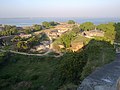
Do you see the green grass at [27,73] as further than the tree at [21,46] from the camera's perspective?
No

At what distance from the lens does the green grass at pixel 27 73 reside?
19.5 meters

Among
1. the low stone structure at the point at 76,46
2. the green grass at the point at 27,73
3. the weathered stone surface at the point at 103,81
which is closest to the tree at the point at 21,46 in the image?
the green grass at the point at 27,73

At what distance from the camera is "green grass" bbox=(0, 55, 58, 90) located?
19.5 metres

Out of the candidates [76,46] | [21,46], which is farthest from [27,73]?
[76,46]

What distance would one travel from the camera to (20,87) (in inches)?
746

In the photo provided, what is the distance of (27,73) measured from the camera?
2455 cm

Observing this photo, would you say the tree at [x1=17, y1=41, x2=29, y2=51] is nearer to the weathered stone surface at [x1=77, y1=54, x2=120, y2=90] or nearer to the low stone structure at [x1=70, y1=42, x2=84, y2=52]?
the low stone structure at [x1=70, y1=42, x2=84, y2=52]

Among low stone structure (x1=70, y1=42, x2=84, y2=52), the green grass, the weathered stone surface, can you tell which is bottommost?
the green grass

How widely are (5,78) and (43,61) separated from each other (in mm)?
7833

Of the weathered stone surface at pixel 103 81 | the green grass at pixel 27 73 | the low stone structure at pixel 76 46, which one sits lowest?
the green grass at pixel 27 73

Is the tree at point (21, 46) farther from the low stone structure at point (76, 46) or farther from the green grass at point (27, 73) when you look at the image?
the low stone structure at point (76, 46)

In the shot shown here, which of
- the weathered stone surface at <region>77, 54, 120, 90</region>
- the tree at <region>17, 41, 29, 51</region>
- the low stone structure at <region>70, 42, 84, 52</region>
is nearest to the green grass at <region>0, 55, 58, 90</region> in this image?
the tree at <region>17, 41, 29, 51</region>

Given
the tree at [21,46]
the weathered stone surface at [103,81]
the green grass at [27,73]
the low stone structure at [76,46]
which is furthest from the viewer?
the low stone structure at [76,46]

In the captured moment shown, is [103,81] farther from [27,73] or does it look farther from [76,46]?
[76,46]
